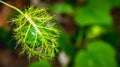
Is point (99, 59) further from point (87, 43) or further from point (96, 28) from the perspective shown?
point (96, 28)

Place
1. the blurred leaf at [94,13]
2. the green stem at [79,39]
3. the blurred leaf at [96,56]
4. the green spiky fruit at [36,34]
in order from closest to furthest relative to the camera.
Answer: the green spiky fruit at [36,34] → the blurred leaf at [96,56] → the blurred leaf at [94,13] → the green stem at [79,39]

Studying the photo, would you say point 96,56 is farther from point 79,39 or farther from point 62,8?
point 62,8

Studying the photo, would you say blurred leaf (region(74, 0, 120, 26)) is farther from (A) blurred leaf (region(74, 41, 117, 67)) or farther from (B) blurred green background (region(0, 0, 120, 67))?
(A) blurred leaf (region(74, 41, 117, 67))

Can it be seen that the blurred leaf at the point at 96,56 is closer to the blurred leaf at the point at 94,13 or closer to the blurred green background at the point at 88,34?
the blurred green background at the point at 88,34

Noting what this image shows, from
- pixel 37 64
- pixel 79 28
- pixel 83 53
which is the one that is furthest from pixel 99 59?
pixel 37 64

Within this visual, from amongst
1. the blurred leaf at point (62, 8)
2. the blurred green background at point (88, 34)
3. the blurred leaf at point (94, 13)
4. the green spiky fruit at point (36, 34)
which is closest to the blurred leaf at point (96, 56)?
the blurred green background at point (88, 34)

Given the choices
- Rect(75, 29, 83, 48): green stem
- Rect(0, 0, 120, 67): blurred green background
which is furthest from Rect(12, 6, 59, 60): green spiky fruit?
Rect(75, 29, 83, 48): green stem
